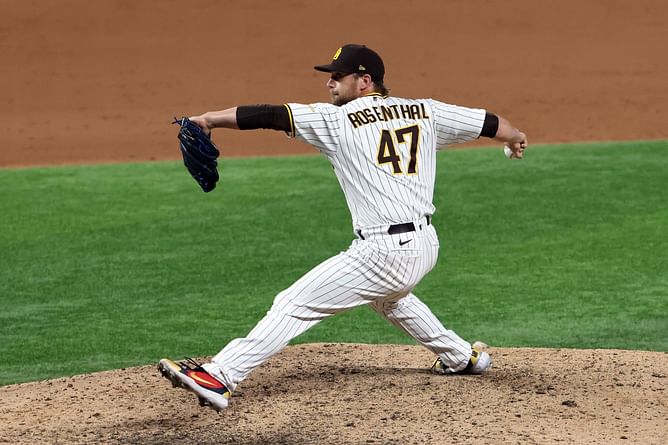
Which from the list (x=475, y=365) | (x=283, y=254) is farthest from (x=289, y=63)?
(x=475, y=365)

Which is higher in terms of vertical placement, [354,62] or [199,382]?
[354,62]

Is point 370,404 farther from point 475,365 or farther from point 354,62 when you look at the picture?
point 354,62

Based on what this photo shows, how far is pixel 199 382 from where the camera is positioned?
14.8ft

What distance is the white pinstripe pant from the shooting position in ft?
15.3

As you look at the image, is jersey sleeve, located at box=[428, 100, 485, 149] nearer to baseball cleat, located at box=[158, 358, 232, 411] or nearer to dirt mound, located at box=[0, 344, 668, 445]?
dirt mound, located at box=[0, 344, 668, 445]

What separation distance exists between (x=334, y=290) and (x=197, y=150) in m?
0.80

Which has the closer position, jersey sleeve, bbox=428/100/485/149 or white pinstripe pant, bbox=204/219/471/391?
white pinstripe pant, bbox=204/219/471/391

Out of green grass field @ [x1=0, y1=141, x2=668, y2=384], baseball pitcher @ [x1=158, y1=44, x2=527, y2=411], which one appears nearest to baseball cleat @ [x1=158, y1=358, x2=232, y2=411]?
baseball pitcher @ [x1=158, y1=44, x2=527, y2=411]

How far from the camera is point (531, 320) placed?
7027mm

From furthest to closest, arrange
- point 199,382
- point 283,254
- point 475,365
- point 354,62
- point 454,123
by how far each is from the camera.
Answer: point 283,254
point 475,365
point 454,123
point 354,62
point 199,382

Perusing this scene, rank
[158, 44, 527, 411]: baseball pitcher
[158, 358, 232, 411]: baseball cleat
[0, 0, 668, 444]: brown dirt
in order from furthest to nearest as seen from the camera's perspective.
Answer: [0, 0, 668, 444]: brown dirt
[158, 44, 527, 411]: baseball pitcher
[158, 358, 232, 411]: baseball cleat

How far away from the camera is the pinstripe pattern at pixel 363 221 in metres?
4.68

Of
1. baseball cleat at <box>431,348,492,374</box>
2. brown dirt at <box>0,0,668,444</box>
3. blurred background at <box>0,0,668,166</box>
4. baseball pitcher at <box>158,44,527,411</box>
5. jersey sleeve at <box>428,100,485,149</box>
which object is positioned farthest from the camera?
blurred background at <box>0,0,668,166</box>

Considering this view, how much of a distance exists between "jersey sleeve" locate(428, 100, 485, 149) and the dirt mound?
110 centimetres
